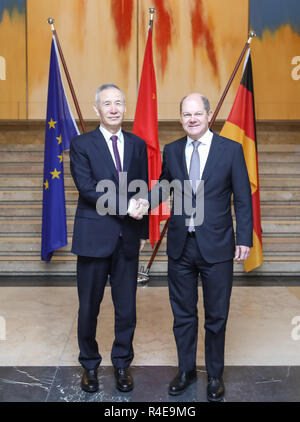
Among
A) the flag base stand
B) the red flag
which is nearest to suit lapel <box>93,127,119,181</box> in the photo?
the red flag

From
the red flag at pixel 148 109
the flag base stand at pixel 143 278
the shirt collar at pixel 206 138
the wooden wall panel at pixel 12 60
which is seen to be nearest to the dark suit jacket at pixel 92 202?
the shirt collar at pixel 206 138

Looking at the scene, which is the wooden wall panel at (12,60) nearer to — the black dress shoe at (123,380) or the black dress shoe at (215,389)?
the black dress shoe at (123,380)

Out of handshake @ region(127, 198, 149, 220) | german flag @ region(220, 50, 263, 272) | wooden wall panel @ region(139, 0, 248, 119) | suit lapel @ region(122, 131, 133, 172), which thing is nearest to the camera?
handshake @ region(127, 198, 149, 220)

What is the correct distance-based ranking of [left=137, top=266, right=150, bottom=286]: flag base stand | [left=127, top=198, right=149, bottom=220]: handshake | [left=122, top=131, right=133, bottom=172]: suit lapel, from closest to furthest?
[left=127, top=198, right=149, bottom=220]: handshake → [left=122, top=131, right=133, bottom=172]: suit lapel → [left=137, top=266, right=150, bottom=286]: flag base stand

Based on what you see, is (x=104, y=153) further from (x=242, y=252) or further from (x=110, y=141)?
(x=242, y=252)

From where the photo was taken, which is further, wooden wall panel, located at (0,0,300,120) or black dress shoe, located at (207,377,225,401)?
wooden wall panel, located at (0,0,300,120)

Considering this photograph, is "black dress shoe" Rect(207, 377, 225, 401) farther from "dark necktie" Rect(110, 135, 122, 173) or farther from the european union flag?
the european union flag

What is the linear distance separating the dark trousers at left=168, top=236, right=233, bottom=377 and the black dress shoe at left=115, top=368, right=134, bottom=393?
1.03 feet

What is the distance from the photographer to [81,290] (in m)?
2.82

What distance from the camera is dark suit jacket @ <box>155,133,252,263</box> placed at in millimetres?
2654

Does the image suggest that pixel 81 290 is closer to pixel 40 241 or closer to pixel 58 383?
pixel 58 383

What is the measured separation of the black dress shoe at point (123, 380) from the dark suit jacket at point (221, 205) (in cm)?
79

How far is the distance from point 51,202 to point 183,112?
309cm
